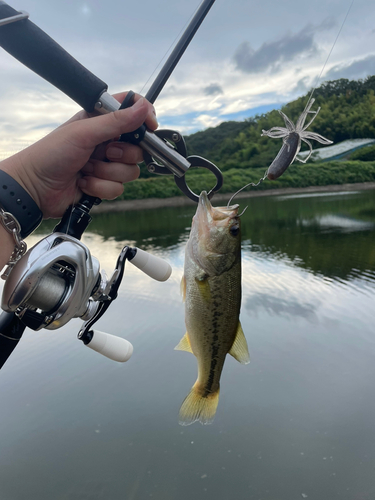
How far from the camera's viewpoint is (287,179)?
112 feet

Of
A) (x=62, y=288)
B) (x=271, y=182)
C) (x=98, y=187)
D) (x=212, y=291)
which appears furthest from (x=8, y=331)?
(x=271, y=182)

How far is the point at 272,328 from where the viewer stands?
785 cm

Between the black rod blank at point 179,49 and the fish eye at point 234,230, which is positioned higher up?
the black rod blank at point 179,49

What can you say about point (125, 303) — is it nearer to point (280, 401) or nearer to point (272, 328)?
point (272, 328)

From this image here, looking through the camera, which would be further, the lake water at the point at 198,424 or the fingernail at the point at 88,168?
the lake water at the point at 198,424

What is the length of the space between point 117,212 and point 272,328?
2685 centimetres

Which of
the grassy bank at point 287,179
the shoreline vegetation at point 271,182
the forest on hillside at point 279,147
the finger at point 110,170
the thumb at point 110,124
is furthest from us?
the grassy bank at point 287,179

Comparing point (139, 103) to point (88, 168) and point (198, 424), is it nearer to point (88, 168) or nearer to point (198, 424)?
point (88, 168)

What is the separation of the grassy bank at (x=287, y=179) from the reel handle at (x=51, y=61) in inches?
1250

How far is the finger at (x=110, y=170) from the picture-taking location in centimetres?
195

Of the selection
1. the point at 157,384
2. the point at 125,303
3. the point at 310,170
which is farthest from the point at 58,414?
the point at 310,170

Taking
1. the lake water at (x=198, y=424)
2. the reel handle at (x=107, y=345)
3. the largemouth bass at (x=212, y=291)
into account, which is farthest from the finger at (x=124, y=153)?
the lake water at (x=198, y=424)

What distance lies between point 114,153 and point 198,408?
1249mm

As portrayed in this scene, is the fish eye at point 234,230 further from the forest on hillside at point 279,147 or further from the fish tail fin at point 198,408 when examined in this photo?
the forest on hillside at point 279,147
